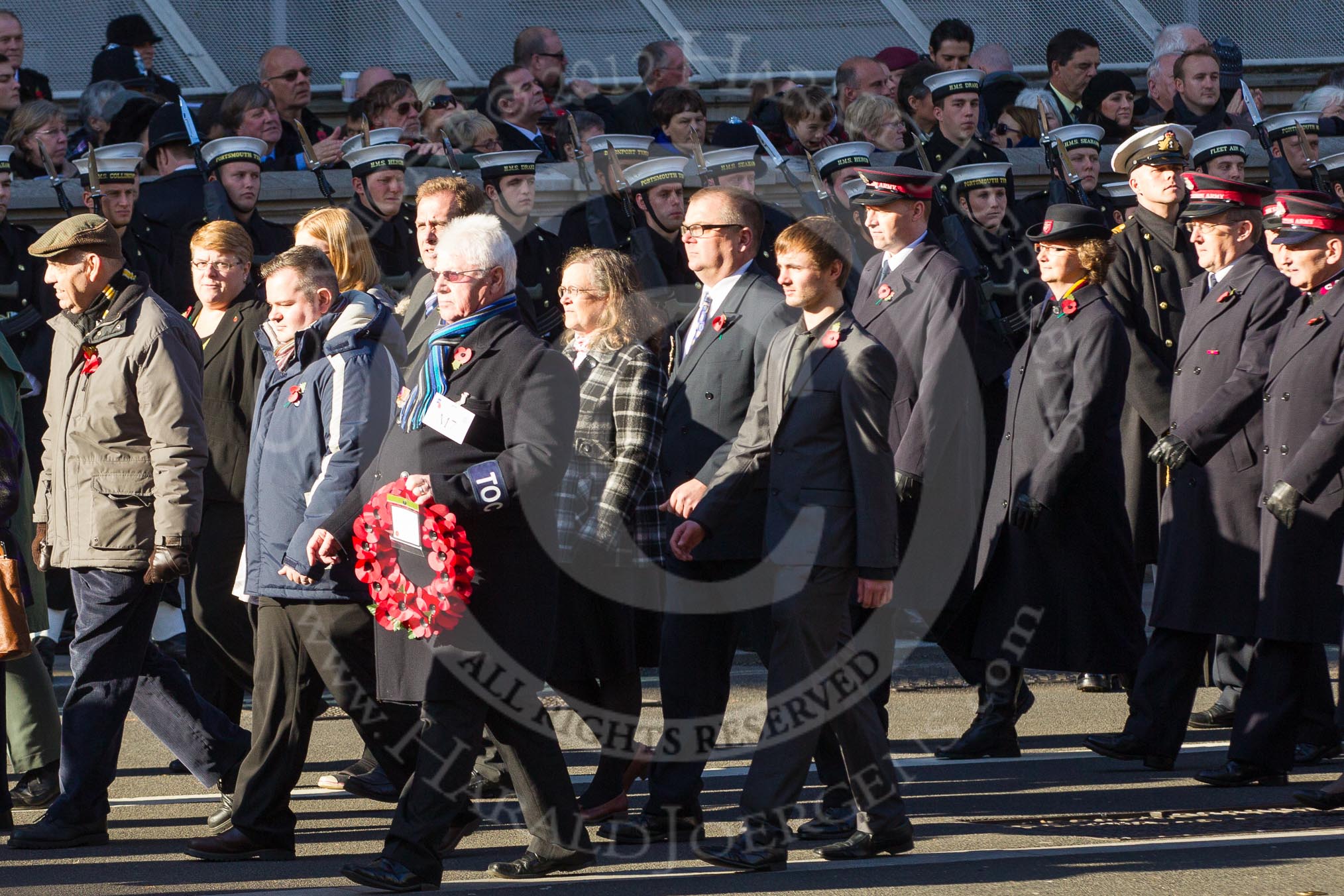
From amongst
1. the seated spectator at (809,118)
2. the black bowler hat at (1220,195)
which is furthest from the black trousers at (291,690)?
the seated spectator at (809,118)

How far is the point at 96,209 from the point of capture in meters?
9.69

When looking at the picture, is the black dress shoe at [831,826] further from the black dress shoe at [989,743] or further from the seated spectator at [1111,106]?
the seated spectator at [1111,106]

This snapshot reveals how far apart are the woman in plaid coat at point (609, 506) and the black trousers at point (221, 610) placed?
47.3 inches

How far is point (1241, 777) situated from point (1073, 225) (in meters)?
2.00

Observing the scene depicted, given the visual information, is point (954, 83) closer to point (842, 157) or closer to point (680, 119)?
point (842, 157)

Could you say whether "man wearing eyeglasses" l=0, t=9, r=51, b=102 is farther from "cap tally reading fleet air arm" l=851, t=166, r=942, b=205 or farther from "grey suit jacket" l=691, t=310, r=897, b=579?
"grey suit jacket" l=691, t=310, r=897, b=579

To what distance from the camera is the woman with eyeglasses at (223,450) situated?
7.22 metres

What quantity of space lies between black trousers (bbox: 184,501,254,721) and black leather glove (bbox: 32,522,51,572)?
1.69 ft

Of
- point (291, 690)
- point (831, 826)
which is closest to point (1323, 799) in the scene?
point (831, 826)

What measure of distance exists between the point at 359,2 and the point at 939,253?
818cm

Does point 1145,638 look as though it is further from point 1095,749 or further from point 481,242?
point 481,242

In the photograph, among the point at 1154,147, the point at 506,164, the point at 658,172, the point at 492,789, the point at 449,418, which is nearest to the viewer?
the point at 449,418

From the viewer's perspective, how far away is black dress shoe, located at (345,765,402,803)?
7.05 m

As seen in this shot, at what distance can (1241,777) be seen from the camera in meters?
7.09
